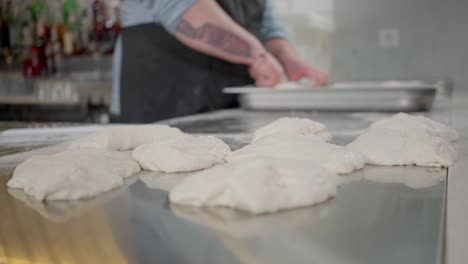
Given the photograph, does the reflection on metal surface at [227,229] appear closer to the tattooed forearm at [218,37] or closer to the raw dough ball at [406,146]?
the raw dough ball at [406,146]

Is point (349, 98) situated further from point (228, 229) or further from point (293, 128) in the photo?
point (228, 229)

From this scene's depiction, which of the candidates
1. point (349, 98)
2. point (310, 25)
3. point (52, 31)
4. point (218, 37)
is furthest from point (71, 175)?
point (52, 31)

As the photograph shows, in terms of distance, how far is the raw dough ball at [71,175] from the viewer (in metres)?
0.60

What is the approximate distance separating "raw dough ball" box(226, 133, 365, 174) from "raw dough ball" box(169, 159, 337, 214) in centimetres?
10

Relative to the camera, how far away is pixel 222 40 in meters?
1.98

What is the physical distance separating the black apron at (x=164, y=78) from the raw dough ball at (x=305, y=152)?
1235 millimetres

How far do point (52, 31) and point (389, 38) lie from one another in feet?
7.77

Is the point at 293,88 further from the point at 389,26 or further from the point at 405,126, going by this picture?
the point at 389,26

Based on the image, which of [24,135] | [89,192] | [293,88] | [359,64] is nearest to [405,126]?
[89,192]

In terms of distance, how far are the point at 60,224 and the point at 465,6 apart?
249 cm

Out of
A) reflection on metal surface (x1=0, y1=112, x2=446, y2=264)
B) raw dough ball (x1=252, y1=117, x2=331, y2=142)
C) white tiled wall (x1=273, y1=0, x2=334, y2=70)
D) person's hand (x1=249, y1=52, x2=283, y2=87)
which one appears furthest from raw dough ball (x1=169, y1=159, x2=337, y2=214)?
white tiled wall (x1=273, y1=0, x2=334, y2=70)

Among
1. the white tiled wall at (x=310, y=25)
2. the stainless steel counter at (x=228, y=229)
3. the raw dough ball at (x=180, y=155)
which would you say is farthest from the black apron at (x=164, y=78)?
the stainless steel counter at (x=228, y=229)

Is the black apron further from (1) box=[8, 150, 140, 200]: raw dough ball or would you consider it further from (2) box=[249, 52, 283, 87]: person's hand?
(1) box=[8, 150, 140, 200]: raw dough ball

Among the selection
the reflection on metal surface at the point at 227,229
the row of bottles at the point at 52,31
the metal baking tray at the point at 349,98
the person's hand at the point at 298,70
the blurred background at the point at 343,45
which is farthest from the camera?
the row of bottles at the point at 52,31
